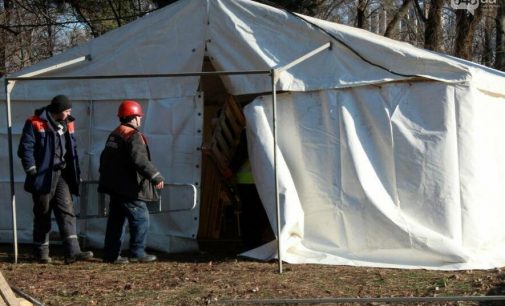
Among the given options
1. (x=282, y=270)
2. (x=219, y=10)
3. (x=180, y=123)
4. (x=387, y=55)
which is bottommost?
(x=282, y=270)

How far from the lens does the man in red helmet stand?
7.79 meters

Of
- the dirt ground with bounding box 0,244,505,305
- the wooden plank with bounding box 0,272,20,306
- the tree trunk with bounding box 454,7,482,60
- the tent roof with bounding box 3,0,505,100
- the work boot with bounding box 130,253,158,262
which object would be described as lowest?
the dirt ground with bounding box 0,244,505,305

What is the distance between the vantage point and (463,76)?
7707 millimetres

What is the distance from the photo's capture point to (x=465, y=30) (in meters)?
19.0

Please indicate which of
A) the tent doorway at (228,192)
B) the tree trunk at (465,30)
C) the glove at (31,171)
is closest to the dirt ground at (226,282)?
the tent doorway at (228,192)

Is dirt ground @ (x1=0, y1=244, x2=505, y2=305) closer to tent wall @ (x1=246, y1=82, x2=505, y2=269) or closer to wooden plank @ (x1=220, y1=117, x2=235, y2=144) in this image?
tent wall @ (x1=246, y1=82, x2=505, y2=269)

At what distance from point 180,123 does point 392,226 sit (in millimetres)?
2927

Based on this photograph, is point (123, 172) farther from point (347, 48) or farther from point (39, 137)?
point (347, 48)

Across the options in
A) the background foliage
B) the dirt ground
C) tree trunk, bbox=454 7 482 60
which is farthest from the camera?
the background foliage

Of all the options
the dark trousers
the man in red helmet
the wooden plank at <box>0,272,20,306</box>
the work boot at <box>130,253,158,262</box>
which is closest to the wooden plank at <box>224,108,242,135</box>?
the man in red helmet

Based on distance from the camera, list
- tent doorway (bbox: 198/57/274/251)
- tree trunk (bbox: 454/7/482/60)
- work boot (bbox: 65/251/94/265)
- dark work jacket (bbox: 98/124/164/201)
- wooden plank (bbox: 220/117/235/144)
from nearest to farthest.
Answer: dark work jacket (bbox: 98/124/164/201)
work boot (bbox: 65/251/94/265)
tent doorway (bbox: 198/57/274/251)
wooden plank (bbox: 220/117/235/144)
tree trunk (bbox: 454/7/482/60)

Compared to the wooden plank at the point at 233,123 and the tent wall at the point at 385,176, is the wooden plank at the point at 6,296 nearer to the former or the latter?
the tent wall at the point at 385,176

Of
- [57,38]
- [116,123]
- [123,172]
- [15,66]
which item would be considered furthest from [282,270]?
[57,38]

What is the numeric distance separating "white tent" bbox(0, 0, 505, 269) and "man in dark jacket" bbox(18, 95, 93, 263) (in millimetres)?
1301
